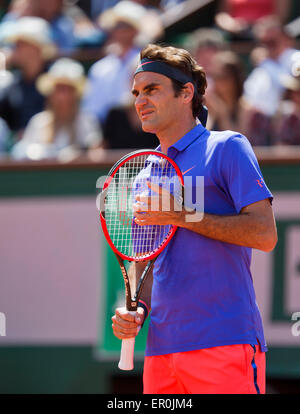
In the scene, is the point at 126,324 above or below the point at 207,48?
below

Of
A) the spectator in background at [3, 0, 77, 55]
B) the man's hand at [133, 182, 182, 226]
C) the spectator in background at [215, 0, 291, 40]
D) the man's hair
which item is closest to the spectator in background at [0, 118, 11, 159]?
the spectator in background at [3, 0, 77, 55]

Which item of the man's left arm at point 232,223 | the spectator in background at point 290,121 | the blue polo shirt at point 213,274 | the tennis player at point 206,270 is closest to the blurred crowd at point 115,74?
the spectator in background at point 290,121

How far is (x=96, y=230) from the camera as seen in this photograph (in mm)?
6523

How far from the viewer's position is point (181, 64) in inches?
125

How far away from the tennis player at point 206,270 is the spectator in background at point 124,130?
3406 mm

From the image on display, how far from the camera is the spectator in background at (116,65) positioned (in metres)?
7.23

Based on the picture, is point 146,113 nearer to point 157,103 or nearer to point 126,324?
point 157,103

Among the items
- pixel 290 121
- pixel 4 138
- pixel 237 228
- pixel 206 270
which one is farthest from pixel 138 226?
pixel 4 138

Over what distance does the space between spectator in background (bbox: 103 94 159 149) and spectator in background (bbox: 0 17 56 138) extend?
1.10 meters

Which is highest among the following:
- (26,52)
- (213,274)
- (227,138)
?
(26,52)

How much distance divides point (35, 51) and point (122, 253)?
5031 mm

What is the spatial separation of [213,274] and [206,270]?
0.03 m

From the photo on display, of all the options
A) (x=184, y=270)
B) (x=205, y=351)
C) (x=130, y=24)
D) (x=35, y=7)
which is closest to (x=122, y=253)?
(x=184, y=270)

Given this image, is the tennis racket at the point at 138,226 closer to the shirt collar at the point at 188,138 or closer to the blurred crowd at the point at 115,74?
the shirt collar at the point at 188,138
